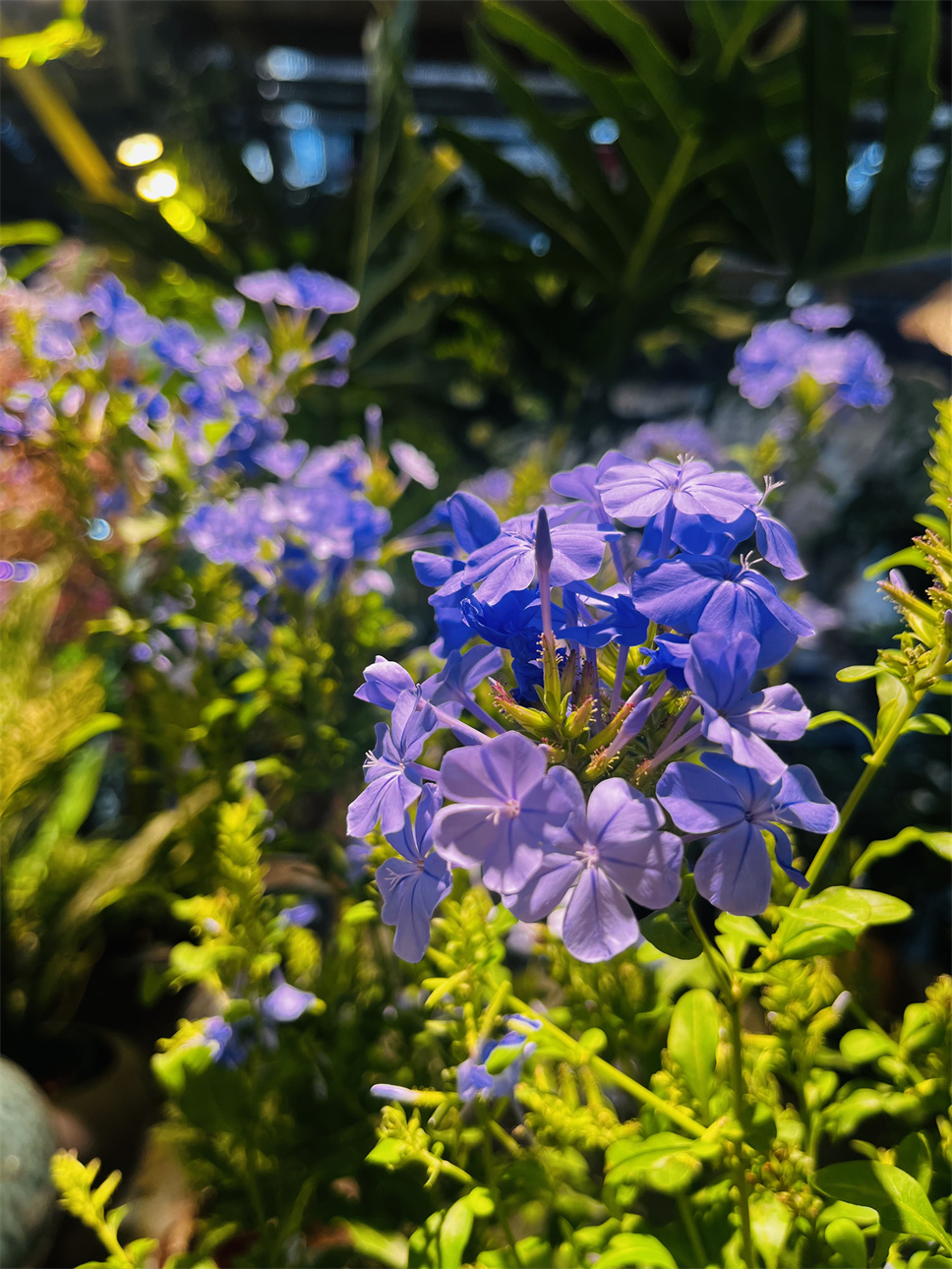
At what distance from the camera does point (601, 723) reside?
37cm

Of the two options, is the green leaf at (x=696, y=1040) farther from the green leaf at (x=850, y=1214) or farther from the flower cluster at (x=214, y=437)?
the flower cluster at (x=214, y=437)

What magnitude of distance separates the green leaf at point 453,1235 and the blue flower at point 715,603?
0.35 m

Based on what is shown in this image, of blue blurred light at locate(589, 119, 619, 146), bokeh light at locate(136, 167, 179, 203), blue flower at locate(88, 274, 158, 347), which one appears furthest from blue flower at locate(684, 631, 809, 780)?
bokeh light at locate(136, 167, 179, 203)

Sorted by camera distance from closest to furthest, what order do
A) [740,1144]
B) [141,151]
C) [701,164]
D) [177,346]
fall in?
[740,1144] < [177,346] < [701,164] < [141,151]

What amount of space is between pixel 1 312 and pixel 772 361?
1.01 metres

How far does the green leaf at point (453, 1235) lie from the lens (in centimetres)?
42

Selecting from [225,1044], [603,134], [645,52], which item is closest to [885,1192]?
[225,1044]

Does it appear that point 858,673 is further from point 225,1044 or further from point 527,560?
point 225,1044

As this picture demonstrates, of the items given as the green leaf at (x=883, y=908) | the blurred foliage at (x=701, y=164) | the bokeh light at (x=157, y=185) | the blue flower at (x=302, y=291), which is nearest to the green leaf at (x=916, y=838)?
the green leaf at (x=883, y=908)

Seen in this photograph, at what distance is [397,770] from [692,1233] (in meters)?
0.35

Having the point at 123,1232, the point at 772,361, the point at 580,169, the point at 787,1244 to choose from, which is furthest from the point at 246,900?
the point at 580,169

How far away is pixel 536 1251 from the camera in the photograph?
1.56 feet

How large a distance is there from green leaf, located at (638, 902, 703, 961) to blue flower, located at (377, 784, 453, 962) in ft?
0.30

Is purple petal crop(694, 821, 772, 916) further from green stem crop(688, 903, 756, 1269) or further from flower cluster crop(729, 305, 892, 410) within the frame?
flower cluster crop(729, 305, 892, 410)
